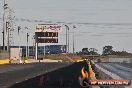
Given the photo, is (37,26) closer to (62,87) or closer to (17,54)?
(17,54)

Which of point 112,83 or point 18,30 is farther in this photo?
point 18,30

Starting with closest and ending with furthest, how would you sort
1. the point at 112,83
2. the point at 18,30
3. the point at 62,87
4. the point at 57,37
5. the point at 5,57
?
the point at 112,83 < the point at 62,87 < the point at 5,57 < the point at 57,37 < the point at 18,30

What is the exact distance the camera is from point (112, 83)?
19031 mm

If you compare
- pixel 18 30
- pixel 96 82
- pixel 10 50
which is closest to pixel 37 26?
pixel 18 30

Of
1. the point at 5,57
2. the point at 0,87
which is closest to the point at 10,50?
the point at 5,57

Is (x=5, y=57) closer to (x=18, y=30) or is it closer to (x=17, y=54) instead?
(x=17, y=54)

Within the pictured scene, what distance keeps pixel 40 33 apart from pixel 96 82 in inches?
4952

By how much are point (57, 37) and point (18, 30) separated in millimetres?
23935

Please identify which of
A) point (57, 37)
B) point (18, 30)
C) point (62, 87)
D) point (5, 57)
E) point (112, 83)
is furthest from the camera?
point (18, 30)

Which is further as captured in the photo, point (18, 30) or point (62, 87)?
point (18, 30)

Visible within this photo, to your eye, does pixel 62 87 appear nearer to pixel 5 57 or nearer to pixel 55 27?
pixel 5 57

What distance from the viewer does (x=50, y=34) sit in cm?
14188

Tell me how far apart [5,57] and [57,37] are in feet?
79.6

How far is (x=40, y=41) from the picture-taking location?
469 feet
